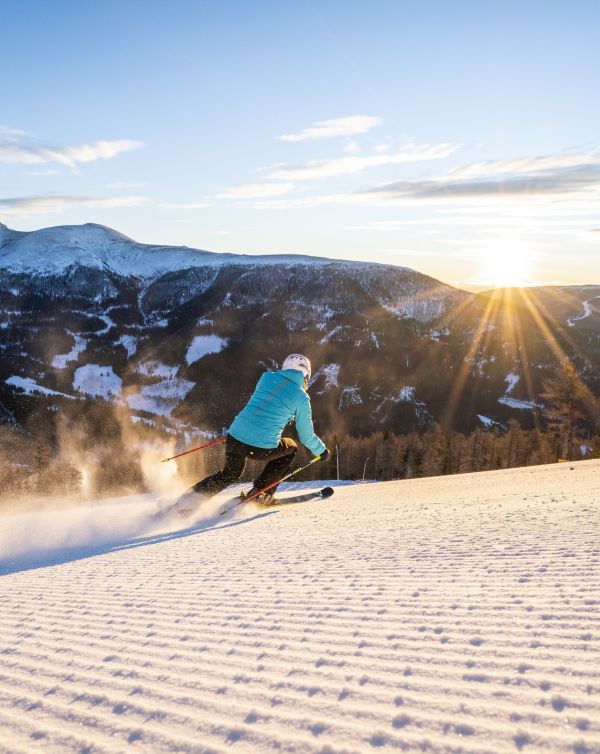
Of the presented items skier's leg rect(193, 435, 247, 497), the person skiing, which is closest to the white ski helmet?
the person skiing

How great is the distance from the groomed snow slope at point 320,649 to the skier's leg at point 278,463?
3.51m

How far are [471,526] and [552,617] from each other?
378cm

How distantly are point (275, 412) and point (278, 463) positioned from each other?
56.6 inches

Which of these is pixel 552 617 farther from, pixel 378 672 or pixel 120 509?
pixel 120 509

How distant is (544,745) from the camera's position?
186 centimetres

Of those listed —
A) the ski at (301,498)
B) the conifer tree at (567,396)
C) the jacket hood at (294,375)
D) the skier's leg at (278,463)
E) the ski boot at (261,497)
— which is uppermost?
the jacket hood at (294,375)

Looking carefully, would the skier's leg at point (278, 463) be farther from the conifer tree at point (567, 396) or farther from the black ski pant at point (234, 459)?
the conifer tree at point (567, 396)

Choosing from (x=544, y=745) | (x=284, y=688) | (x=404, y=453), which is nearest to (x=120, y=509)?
(x=284, y=688)

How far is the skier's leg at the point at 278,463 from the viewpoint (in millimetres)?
9797

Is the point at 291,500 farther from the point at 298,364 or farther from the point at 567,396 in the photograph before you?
the point at 567,396

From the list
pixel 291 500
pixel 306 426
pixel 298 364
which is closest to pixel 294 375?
pixel 298 364

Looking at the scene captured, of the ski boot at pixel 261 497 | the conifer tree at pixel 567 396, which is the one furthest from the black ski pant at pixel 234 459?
the conifer tree at pixel 567 396

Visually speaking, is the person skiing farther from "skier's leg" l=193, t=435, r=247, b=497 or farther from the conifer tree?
the conifer tree

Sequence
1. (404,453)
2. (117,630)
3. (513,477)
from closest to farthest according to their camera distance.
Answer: (117,630) → (513,477) → (404,453)
